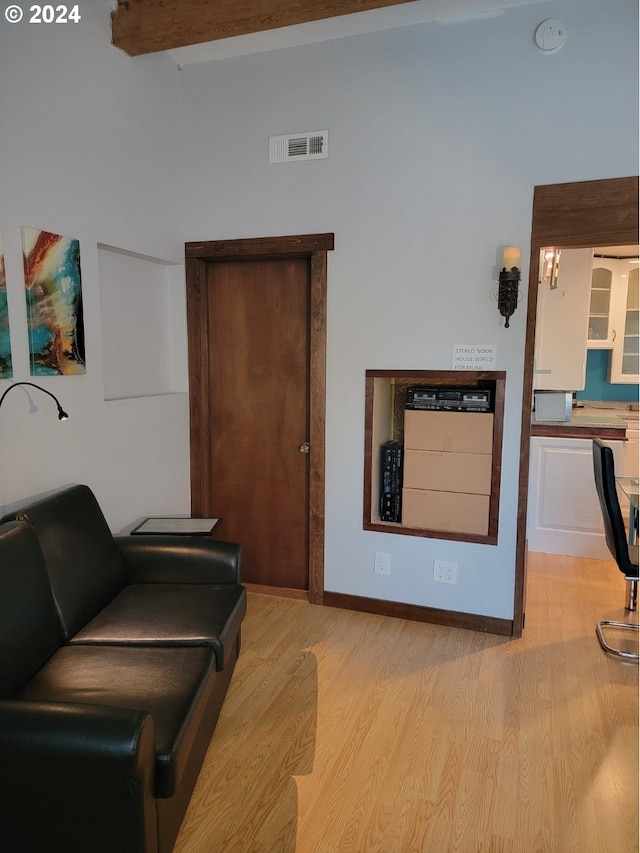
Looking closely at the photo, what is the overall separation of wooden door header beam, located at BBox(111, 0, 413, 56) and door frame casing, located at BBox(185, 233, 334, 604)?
975 mm

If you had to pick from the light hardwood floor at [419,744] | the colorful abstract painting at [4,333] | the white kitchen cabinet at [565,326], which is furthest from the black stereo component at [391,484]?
the colorful abstract painting at [4,333]

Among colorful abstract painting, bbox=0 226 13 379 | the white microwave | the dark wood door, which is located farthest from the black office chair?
colorful abstract painting, bbox=0 226 13 379

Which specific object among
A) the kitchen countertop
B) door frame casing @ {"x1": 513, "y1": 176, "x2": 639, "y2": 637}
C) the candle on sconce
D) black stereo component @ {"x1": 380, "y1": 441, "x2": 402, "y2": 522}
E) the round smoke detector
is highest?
the round smoke detector

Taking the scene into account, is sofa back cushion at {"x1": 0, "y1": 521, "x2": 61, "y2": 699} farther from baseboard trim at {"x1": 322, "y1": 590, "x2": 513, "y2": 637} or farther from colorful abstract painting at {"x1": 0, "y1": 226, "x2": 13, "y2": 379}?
baseboard trim at {"x1": 322, "y1": 590, "x2": 513, "y2": 637}

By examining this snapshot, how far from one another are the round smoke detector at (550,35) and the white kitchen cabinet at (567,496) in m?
2.42

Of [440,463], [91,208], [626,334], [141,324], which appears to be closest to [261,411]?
[141,324]

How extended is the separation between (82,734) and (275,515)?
2129 millimetres

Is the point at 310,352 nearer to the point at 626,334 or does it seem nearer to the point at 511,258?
the point at 511,258

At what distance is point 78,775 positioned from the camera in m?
1.35

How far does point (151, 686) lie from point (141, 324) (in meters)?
2.08

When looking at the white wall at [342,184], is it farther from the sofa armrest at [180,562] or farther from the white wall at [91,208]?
the sofa armrest at [180,562]

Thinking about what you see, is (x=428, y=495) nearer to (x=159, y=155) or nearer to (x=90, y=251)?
(x=90, y=251)

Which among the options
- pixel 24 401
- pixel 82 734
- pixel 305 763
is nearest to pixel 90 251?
pixel 24 401

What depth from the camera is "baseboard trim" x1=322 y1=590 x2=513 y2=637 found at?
9.71 ft
